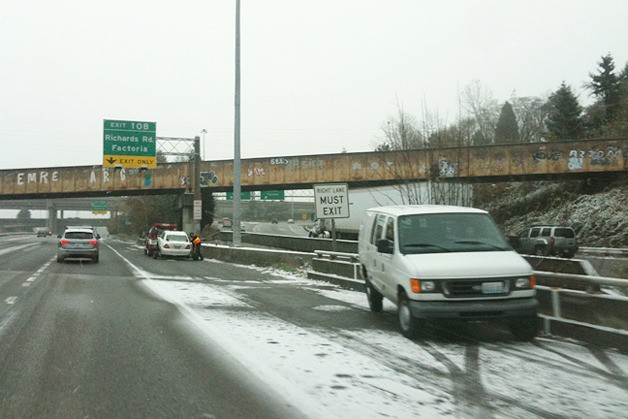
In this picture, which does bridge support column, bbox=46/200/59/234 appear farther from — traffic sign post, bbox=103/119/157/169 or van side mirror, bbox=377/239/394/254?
van side mirror, bbox=377/239/394/254

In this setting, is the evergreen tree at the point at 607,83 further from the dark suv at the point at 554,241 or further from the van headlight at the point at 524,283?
the van headlight at the point at 524,283

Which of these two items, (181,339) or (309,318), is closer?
(181,339)

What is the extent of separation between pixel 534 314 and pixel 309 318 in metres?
3.74

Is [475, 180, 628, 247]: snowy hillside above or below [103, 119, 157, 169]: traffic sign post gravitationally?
below

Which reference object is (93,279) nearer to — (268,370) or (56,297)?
(56,297)

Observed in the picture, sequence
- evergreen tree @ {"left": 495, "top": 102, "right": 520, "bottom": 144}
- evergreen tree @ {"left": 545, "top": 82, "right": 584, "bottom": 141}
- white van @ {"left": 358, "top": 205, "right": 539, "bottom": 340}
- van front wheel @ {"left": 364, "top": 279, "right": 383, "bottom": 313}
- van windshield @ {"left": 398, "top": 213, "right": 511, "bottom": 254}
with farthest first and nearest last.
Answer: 1. evergreen tree @ {"left": 495, "top": 102, "right": 520, "bottom": 144}
2. evergreen tree @ {"left": 545, "top": 82, "right": 584, "bottom": 141}
3. van front wheel @ {"left": 364, "top": 279, "right": 383, "bottom": 313}
4. van windshield @ {"left": 398, "top": 213, "right": 511, "bottom": 254}
5. white van @ {"left": 358, "top": 205, "right": 539, "bottom": 340}

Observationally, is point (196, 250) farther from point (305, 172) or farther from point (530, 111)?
point (530, 111)

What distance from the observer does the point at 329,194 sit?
18734mm

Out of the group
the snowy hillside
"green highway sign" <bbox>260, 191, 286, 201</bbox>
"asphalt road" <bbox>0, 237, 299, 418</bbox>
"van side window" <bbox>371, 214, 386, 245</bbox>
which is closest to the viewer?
"asphalt road" <bbox>0, 237, 299, 418</bbox>

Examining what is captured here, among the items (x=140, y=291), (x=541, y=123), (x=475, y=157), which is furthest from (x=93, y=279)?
(x=541, y=123)

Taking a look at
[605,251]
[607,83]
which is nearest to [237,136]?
[605,251]

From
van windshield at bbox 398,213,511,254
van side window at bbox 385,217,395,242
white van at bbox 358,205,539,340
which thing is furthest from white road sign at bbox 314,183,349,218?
van windshield at bbox 398,213,511,254

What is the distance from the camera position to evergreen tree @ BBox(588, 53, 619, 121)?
196 feet

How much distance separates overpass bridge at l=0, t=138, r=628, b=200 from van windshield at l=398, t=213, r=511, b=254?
24545 millimetres
